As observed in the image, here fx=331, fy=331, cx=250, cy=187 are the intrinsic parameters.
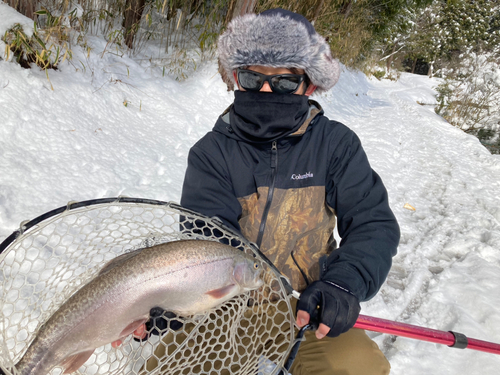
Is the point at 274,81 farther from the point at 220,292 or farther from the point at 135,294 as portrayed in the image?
the point at 135,294

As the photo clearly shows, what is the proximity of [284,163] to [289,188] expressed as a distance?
14 cm

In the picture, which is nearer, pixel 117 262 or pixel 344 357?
pixel 117 262

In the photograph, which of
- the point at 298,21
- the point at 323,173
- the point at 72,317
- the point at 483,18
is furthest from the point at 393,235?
the point at 483,18

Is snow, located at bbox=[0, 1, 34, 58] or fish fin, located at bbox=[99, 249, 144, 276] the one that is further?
snow, located at bbox=[0, 1, 34, 58]

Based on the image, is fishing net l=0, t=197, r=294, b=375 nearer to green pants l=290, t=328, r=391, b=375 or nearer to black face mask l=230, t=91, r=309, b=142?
green pants l=290, t=328, r=391, b=375

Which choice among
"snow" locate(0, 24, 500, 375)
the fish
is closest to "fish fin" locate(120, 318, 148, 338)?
the fish

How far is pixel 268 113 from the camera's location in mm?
1677

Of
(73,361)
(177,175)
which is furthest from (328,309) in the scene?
(177,175)

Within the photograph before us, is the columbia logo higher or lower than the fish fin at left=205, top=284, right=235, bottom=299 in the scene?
higher

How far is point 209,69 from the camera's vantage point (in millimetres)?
5645

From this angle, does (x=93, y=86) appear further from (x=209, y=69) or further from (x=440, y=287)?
(x=440, y=287)

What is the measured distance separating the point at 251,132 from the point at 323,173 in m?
0.44

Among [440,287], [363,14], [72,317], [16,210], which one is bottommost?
[16,210]

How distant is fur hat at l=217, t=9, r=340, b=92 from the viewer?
170cm
